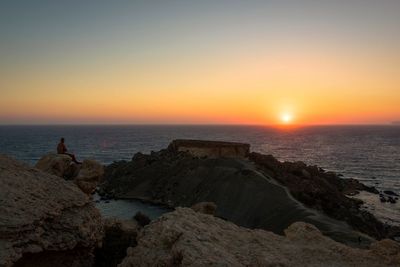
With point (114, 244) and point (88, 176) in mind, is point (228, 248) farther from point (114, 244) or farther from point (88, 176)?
point (88, 176)

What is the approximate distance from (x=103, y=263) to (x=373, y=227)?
39.5 m

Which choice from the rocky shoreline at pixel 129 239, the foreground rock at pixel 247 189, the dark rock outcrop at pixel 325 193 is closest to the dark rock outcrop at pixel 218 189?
the foreground rock at pixel 247 189

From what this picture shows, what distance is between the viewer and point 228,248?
8492 millimetres

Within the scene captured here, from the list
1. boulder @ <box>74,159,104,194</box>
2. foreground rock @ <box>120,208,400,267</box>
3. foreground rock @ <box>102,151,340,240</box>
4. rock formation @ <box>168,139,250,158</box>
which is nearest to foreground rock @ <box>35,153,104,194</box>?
boulder @ <box>74,159,104,194</box>

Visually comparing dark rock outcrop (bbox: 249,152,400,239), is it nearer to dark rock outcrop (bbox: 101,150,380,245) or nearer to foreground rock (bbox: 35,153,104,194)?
dark rock outcrop (bbox: 101,150,380,245)

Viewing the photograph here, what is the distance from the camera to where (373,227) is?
4528 centimetres

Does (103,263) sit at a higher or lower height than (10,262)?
lower

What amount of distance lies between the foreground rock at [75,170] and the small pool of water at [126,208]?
3236 cm

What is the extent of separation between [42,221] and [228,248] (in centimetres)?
428

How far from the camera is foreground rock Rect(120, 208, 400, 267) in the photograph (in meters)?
7.88

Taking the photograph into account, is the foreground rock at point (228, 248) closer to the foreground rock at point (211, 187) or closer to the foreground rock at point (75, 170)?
the foreground rock at point (75, 170)

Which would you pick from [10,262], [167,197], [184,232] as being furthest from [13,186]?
[167,197]

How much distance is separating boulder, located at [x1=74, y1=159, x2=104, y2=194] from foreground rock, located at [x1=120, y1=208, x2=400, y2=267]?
35.4 ft

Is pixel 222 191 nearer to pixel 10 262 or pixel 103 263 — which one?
pixel 103 263
